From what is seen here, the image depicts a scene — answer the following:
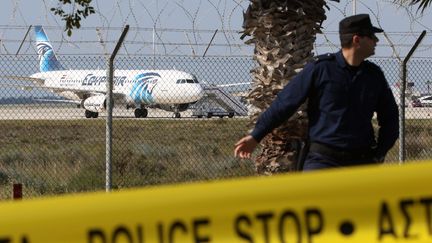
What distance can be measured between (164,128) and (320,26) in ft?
53.3

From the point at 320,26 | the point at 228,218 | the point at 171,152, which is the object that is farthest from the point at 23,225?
the point at 171,152

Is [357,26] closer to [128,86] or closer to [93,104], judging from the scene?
[93,104]

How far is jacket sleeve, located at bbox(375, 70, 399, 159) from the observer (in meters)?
6.28

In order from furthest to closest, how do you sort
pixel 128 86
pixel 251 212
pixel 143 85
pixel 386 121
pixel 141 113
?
1. pixel 143 85
2. pixel 128 86
3. pixel 141 113
4. pixel 386 121
5. pixel 251 212

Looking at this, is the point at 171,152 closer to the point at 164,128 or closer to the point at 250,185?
the point at 164,128

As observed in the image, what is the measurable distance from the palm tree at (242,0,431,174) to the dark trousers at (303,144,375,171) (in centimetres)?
309

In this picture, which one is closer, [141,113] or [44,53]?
[44,53]

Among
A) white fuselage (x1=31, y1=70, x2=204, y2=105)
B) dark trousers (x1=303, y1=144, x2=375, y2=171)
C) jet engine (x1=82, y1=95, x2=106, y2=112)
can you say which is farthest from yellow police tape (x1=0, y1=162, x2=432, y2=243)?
jet engine (x1=82, y1=95, x2=106, y2=112)

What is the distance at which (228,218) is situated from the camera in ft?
13.6

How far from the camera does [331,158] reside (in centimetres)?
609

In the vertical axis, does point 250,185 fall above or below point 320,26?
below

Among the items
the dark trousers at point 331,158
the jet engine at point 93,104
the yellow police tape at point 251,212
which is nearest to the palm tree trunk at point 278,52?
the dark trousers at point 331,158

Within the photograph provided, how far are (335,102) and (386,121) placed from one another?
45 centimetres

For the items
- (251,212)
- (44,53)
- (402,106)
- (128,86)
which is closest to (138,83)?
(128,86)
